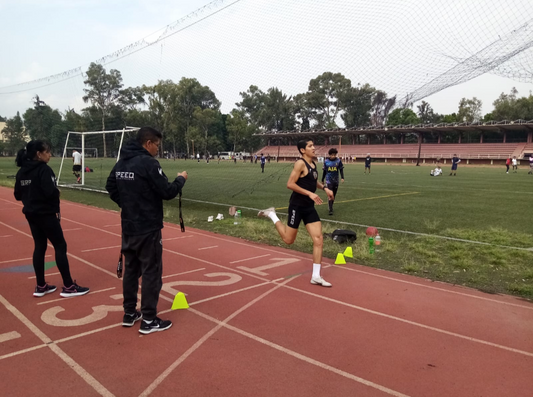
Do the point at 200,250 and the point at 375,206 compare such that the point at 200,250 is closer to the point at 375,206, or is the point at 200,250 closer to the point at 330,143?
A: the point at 375,206

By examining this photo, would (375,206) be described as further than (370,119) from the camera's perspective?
No

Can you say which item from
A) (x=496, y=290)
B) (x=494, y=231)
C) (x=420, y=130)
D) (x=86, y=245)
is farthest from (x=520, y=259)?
(x=420, y=130)

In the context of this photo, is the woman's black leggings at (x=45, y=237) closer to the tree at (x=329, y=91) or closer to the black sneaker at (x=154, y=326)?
the black sneaker at (x=154, y=326)

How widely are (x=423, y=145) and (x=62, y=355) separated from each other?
74259 millimetres

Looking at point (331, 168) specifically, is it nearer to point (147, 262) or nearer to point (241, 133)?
point (147, 262)

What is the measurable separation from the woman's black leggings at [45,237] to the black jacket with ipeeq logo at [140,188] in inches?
60.4

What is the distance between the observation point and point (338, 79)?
44.2 meters

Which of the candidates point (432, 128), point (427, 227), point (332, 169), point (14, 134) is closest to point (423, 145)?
point (432, 128)

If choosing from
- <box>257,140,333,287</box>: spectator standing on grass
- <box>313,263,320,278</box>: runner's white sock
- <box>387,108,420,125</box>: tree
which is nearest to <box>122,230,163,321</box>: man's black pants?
<box>257,140,333,287</box>: spectator standing on grass

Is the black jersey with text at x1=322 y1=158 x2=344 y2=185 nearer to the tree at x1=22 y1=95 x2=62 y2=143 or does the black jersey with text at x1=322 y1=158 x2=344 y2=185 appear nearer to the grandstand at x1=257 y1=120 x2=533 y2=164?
the grandstand at x1=257 y1=120 x2=533 y2=164

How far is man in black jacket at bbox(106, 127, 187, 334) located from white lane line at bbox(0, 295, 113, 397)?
0.72 m

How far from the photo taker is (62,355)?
357 centimetres

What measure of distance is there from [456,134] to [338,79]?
36.6 metres

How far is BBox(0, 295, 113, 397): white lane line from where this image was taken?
307 cm
